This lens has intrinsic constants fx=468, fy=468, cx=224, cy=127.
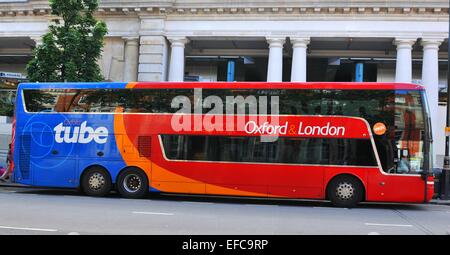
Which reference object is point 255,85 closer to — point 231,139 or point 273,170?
point 231,139

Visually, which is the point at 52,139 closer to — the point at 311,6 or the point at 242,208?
the point at 242,208

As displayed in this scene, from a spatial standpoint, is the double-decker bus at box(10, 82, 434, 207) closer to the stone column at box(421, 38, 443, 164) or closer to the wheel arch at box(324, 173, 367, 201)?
the wheel arch at box(324, 173, 367, 201)

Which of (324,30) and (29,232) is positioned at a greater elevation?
(324,30)

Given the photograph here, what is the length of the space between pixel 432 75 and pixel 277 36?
25.8ft

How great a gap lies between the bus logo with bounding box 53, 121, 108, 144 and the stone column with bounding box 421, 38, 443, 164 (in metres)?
15.9

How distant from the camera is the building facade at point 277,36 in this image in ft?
75.0

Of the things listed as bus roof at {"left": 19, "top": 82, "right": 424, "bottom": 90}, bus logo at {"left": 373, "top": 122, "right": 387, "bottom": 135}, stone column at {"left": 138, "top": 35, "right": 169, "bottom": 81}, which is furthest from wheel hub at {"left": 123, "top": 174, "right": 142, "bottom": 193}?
stone column at {"left": 138, "top": 35, "right": 169, "bottom": 81}

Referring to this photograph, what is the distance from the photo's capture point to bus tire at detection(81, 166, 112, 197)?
1530cm

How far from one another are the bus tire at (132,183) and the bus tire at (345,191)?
5.81 meters

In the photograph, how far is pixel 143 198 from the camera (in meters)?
15.3

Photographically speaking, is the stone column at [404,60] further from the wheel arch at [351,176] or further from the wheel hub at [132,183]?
the wheel hub at [132,183]

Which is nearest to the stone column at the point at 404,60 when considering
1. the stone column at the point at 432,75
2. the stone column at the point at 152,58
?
the stone column at the point at 432,75

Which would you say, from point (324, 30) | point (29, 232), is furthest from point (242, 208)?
point (324, 30)
